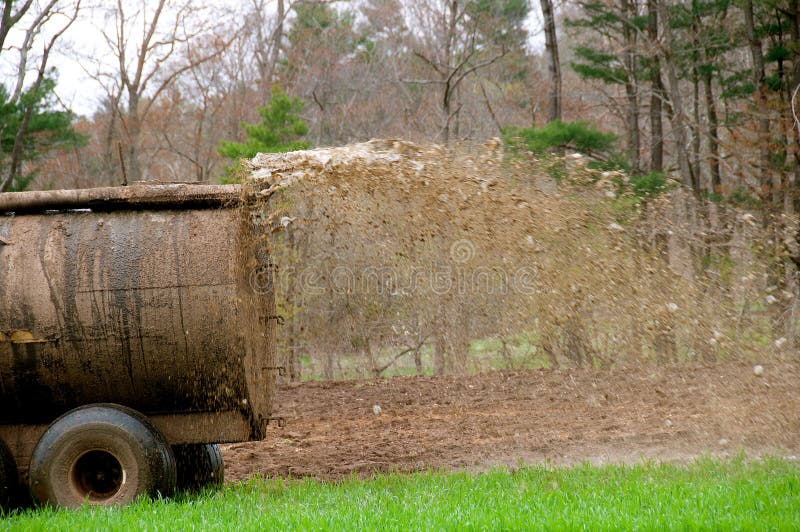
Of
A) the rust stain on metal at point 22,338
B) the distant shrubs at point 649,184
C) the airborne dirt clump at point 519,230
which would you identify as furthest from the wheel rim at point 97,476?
the distant shrubs at point 649,184

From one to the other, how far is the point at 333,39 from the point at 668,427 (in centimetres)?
2349

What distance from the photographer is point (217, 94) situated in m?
28.9

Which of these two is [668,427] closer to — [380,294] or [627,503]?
[627,503]

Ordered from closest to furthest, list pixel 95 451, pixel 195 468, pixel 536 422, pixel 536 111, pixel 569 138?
pixel 95 451 < pixel 195 468 < pixel 536 422 < pixel 569 138 < pixel 536 111

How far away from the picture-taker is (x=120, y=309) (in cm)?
595

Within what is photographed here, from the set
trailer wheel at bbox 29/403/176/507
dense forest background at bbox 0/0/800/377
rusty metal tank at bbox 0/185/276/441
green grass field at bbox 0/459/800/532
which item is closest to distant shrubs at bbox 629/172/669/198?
dense forest background at bbox 0/0/800/377

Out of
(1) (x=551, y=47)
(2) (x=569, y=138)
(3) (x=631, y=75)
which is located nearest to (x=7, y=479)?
(2) (x=569, y=138)

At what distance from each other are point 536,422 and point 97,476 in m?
5.06

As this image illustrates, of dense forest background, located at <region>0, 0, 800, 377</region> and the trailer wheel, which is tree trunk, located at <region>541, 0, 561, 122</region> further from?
the trailer wheel

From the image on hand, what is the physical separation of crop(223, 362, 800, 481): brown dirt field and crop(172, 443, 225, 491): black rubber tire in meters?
0.74

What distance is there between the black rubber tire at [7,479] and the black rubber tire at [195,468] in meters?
1.28

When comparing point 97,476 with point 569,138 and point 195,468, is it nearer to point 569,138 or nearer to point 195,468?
point 195,468

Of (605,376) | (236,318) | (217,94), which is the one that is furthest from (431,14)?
(236,318)

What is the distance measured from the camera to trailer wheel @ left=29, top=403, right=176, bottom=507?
581 centimetres
